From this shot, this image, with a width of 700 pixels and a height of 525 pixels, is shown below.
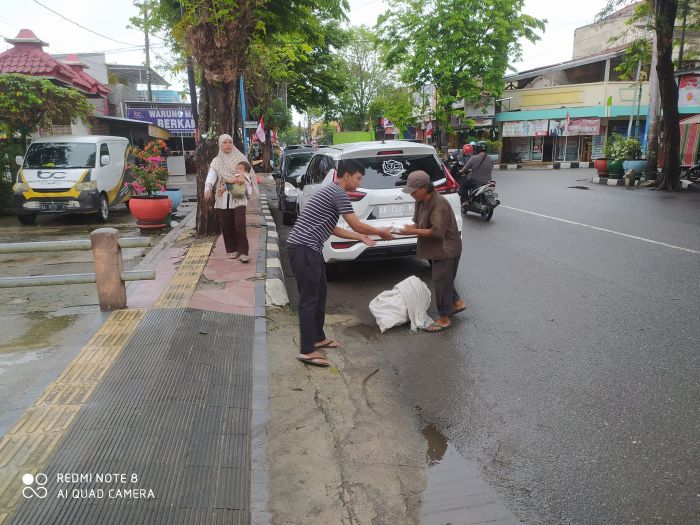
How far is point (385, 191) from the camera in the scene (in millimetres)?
6500

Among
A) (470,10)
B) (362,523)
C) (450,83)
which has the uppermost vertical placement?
(470,10)

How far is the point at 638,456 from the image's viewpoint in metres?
3.06

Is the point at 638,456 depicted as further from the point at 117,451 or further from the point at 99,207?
the point at 99,207

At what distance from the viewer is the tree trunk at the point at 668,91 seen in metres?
16.3

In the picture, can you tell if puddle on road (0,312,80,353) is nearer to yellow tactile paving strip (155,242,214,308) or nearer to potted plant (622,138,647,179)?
yellow tactile paving strip (155,242,214,308)

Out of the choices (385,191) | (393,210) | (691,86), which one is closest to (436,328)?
(393,210)

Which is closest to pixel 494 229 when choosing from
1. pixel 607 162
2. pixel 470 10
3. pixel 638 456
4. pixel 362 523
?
pixel 638 456

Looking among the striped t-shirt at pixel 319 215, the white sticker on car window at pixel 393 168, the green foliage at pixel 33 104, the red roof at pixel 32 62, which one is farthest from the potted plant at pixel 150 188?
the red roof at pixel 32 62

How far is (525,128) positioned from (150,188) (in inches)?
1321

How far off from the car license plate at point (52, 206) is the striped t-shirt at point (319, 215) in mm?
10122

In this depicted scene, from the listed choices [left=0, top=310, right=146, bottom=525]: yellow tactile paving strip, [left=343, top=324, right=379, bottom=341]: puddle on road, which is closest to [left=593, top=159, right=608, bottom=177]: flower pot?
[left=343, top=324, right=379, bottom=341]: puddle on road

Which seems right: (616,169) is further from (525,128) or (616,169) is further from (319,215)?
(319,215)

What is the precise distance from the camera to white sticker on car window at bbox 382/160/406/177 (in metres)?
6.64

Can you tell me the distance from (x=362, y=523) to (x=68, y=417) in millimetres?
2018
